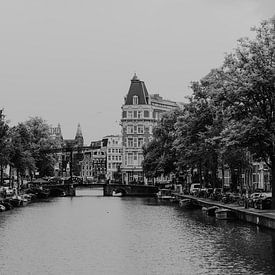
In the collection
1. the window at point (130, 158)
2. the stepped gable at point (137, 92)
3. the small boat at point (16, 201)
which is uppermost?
the stepped gable at point (137, 92)

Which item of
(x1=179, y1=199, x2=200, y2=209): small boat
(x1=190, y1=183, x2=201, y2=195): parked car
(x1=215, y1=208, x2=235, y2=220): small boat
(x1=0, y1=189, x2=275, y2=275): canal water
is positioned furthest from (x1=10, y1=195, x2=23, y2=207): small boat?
(x1=215, y1=208, x2=235, y2=220): small boat

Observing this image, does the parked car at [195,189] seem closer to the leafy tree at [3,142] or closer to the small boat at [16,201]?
the small boat at [16,201]

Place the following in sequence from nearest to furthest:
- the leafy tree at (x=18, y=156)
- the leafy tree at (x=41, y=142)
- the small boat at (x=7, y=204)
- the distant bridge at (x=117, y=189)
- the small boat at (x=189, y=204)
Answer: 1. the small boat at (x=7, y=204)
2. the small boat at (x=189, y=204)
3. the leafy tree at (x=18, y=156)
4. the leafy tree at (x=41, y=142)
5. the distant bridge at (x=117, y=189)

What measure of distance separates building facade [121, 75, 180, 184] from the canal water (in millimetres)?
117414

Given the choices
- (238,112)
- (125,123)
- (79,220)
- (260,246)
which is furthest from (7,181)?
(260,246)

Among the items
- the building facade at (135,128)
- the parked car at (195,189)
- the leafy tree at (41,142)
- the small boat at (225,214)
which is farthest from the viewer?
the building facade at (135,128)

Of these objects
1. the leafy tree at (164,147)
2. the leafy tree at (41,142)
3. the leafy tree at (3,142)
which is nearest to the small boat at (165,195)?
the leafy tree at (164,147)

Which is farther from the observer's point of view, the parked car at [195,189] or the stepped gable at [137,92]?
the stepped gable at [137,92]

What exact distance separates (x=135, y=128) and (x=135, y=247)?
140997 mm

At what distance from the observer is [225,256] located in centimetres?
4016

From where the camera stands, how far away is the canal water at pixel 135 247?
36.7 m

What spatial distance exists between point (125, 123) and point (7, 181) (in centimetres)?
5312

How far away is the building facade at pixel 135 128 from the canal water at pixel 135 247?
4623 inches

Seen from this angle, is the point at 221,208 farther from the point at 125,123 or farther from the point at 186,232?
the point at 125,123
